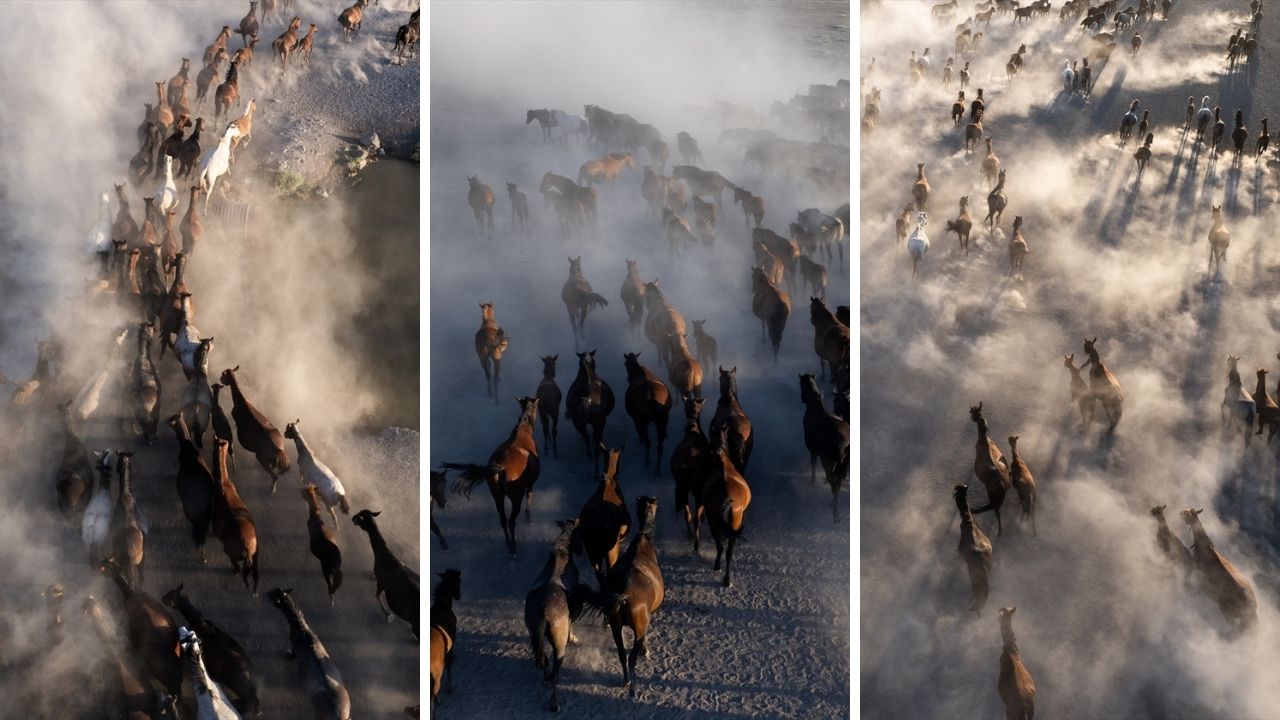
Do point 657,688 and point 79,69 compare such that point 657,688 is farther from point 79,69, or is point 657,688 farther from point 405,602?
point 79,69

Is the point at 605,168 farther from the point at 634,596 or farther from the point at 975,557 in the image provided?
the point at 975,557

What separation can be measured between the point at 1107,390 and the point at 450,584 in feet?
16.9

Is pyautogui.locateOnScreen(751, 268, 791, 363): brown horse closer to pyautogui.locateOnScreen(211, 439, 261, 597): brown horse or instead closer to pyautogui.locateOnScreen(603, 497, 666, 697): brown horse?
pyautogui.locateOnScreen(603, 497, 666, 697): brown horse

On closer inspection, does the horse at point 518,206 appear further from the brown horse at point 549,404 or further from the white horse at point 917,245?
the white horse at point 917,245

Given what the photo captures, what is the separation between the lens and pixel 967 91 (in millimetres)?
10922

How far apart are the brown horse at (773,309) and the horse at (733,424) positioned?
88 cm

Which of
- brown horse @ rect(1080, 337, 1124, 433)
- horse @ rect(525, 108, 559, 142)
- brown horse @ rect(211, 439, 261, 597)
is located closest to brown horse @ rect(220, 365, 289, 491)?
brown horse @ rect(211, 439, 261, 597)

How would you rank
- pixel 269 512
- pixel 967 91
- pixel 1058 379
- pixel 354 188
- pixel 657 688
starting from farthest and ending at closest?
1. pixel 967 91
2. pixel 354 188
3. pixel 1058 379
4. pixel 269 512
5. pixel 657 688

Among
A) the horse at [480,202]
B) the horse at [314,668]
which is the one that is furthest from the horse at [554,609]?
the horse at [480,202]

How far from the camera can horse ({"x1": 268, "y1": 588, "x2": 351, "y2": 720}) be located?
4.63 m

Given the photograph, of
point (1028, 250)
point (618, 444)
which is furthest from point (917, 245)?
point (618, 444)

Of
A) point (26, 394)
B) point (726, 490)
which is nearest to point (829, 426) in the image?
point (726, 490)

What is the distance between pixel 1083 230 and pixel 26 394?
942 cm

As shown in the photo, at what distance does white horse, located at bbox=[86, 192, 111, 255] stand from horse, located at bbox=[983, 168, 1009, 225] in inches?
326
